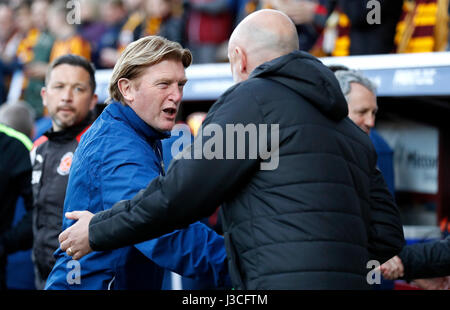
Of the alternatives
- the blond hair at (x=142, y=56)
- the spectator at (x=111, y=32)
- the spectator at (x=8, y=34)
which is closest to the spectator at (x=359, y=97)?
the blond hair at (x=142, y=56)

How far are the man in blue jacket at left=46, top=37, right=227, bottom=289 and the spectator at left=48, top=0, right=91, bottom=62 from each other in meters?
5.64

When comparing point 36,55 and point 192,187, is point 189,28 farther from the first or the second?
point 192,187

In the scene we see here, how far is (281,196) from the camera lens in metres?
2.22

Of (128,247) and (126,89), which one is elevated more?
(126,89)

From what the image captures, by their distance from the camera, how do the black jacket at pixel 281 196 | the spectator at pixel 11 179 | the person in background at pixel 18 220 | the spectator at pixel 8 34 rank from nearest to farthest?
the black jacket at pixel 281 196 → the spectator at pixel 11 179 → the person in background at pixel 18 220 → the spectator at pixel 8 34

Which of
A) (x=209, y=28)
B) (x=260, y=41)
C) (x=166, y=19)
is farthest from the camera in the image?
(x=166, y=19)

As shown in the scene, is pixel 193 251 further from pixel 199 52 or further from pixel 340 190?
pixel 199 52

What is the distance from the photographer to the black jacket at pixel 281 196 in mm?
2191

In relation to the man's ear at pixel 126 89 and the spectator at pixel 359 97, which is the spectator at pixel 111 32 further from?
the man's ear at pixel 126 89

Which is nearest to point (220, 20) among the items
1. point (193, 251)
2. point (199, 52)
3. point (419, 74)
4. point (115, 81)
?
point (199, 52)

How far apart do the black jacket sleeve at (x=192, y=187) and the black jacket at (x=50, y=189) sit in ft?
5.53

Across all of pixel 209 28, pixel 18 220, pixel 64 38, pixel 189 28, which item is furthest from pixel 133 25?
pixel 18 220

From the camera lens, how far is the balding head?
8.29ft

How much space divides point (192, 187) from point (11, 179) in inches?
103
